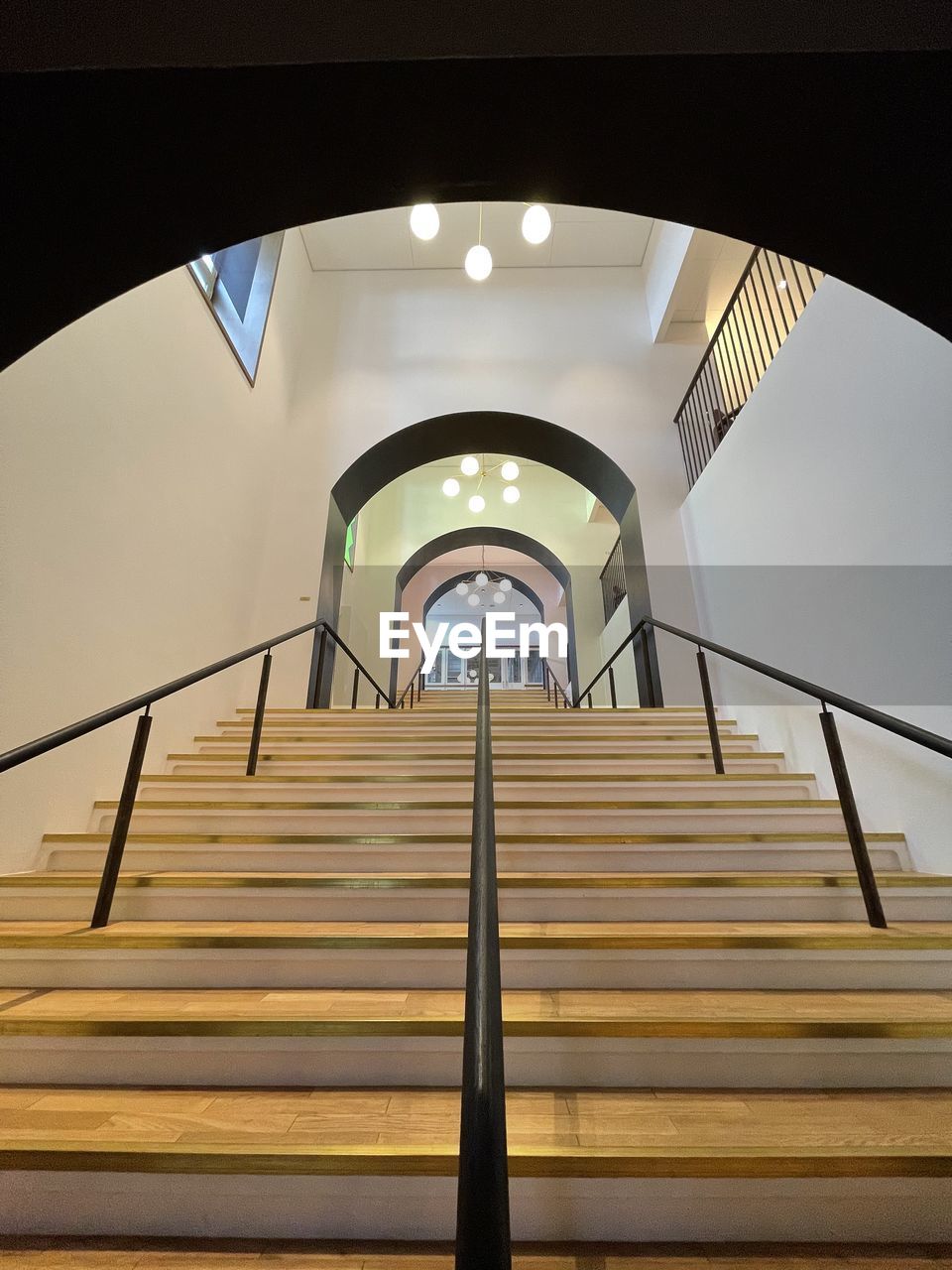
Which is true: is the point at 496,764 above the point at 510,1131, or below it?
above

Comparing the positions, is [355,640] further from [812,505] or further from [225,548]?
[812,505]

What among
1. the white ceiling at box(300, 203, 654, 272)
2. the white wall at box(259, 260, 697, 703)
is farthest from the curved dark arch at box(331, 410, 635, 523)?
the white ceiling at box(300, 203, 654, 272)

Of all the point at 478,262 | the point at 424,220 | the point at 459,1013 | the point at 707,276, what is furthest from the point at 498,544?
the point at 459,1013

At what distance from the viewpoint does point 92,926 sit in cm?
201

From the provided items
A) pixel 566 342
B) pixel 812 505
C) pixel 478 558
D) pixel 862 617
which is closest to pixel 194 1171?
pixel 862 617

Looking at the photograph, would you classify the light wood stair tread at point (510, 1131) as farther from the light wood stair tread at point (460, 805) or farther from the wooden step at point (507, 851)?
the light wood stair tread at point (460, 805)

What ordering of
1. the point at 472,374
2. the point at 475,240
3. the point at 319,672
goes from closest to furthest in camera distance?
the point at 319,672 < the point at 472,374 < the point at 475,240

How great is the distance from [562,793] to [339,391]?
5.17m

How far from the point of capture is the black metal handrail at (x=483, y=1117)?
533 millimetres

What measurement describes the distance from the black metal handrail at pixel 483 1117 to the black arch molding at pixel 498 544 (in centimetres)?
825

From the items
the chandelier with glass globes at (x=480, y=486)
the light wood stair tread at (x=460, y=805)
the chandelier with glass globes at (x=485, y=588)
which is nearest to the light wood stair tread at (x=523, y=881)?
the light wood stair tread at (x=460, y=805)

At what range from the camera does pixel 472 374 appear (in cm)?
628

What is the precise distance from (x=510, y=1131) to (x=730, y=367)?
541 centimetres

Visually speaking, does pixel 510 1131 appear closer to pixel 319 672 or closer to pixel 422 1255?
pixel 422 1255
